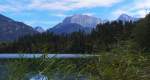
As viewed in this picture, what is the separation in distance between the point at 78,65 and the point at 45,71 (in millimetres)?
1928

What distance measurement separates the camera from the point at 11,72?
692cm

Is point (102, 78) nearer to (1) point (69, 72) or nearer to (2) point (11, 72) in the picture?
(1) point (69, 72)

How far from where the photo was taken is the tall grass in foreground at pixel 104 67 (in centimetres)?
685

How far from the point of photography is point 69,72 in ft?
23.7

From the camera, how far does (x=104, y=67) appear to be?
24.2 ft

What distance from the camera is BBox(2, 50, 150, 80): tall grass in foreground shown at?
6.85m

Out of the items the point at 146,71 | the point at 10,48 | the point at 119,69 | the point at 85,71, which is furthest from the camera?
the point at 10,48

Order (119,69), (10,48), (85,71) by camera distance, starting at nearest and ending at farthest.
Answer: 1. (119,69)
2. (85,71)
3. (10,48)

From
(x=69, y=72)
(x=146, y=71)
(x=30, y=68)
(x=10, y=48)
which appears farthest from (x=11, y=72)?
(x=10, y=48)

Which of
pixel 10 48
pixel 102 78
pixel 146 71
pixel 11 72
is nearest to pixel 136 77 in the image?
pixel 146 71

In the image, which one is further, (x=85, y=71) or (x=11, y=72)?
(x=85, y=71)

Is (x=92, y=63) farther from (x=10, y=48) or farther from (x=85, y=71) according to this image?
(x=10, y=48)

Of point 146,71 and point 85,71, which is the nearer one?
point 146,71

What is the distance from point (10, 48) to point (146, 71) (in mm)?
122030
